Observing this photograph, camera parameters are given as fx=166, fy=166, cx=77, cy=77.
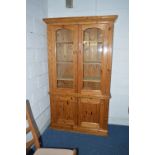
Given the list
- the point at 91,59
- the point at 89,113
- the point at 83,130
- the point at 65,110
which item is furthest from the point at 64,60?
the point at 83,130

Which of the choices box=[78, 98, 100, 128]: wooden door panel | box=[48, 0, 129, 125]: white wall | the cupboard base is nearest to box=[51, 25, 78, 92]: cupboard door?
box=[78, 98, 100, 128]: wooden door panel

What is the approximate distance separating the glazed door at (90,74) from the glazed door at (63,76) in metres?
0.13

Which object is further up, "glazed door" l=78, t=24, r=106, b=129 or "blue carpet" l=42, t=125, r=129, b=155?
"glazed door" l=78, t=24, r=106, b=129

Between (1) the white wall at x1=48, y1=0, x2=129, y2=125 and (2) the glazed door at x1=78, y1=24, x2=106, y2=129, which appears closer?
(2) the glazed door at x1=78, y1=24, x2=106, y2=129

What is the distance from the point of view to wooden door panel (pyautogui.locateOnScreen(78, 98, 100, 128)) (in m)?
2.83

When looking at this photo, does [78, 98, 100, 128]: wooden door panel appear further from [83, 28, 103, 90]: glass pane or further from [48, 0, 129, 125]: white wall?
[48, 0, 129, 125]: white wall

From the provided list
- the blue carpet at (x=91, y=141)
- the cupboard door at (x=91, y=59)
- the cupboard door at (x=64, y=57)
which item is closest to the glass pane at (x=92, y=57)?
the cupboard door at (x=91, y=59)

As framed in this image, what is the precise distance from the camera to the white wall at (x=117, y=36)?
9.66ft

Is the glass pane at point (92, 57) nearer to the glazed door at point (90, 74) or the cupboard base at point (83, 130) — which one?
the glazed door at point (90, 74)

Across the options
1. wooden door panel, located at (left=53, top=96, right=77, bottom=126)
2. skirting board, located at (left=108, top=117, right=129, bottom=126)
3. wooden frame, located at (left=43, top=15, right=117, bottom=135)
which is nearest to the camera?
wooden frame, located at (left=43, top=15, right=117, bottom=135)

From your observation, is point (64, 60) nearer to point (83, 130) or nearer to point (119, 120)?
point (83, 130)

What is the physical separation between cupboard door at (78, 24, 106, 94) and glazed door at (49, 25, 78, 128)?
14 centimetres
